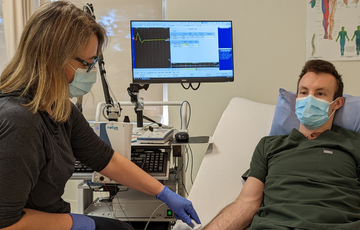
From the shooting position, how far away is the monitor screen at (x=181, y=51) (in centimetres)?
169

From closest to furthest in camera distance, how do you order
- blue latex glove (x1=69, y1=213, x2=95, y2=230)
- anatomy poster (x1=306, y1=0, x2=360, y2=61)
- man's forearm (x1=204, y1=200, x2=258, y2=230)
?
blue latex glove (x1=69, y1=213, x2=95, y2=230)
man's forearm (x1=204, y1=200, x2=258, y2=230)
anatomy poster (x1=306, y1=0, x2=360, y2=61)

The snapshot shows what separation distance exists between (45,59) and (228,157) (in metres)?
1.02

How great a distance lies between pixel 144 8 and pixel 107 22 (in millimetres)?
351

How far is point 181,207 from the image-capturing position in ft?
3.87

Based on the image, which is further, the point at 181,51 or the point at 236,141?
the point at 181,51

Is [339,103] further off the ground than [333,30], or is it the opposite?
[333,30]

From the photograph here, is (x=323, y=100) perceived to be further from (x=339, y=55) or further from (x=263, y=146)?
(x=339, y=55)

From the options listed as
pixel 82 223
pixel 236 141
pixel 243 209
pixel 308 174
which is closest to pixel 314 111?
pixel 308 174

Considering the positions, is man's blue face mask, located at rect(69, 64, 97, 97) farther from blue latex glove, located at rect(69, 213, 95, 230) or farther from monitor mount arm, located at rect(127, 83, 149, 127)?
monitor mount arm, located at rect(127, 83, 149, 127)

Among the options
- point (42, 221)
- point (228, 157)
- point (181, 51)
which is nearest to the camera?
point (42, 221)

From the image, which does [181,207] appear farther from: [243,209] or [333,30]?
[333,30]

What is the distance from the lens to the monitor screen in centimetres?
169

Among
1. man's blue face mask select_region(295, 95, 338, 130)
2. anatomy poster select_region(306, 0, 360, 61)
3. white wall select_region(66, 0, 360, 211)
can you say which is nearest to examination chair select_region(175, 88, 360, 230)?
man's blue face mask select_region(295, 95, 338, 130)

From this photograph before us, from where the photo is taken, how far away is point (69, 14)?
0.92 m
